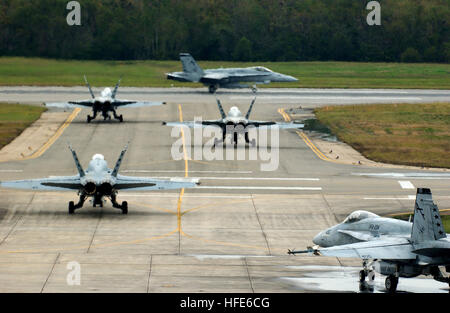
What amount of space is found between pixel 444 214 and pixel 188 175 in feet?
61.0

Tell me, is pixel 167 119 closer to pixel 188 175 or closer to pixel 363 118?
pixel 363 118

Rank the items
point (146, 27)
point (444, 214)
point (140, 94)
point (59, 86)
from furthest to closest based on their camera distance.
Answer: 1. point (146, 27)
2. point (59, 86)
3. point (140, 94)
4. point (444, 214)

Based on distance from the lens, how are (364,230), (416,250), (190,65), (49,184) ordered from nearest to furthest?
1. (416,250)
2. (364,230)
3. (49,184)
4. (190,65)

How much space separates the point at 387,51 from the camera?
174 meters

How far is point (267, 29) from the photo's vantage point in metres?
177

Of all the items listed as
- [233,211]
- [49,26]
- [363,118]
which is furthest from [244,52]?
[233,211]

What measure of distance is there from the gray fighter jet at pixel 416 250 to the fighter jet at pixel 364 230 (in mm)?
1683

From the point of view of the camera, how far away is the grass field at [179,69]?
411 feet

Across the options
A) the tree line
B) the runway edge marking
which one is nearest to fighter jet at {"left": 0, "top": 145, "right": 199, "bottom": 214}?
the runway edge marking

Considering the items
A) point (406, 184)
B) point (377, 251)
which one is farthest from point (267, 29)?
point (377, 251)

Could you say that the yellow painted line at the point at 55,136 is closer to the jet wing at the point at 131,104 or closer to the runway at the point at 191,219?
the runway at the point at 191,219

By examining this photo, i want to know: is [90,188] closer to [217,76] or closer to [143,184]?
[143,184]

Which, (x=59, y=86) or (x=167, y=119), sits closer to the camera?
(x=167, y=119)

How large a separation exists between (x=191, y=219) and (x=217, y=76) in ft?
246
